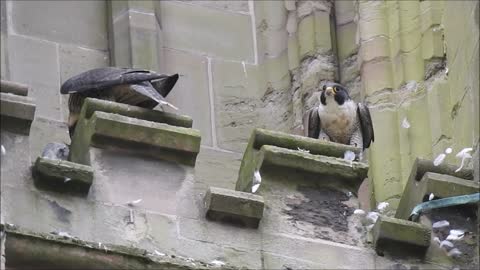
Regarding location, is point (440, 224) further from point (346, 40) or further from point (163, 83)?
point (346, 40)

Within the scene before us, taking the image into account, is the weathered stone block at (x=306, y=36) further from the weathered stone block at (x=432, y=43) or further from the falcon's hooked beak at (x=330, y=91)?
the falcon's hooked beak at (x=330, y=91)

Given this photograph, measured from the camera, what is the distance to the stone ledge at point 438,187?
48.9ft

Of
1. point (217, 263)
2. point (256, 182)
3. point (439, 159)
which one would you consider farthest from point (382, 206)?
point (217, 263)

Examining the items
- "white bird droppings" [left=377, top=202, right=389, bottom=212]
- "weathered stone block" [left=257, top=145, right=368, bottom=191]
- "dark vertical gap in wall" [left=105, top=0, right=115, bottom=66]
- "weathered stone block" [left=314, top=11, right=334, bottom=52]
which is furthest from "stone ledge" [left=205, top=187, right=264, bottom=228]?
"weathered stone block" [left=314, top=11, right=334, bottom=52]

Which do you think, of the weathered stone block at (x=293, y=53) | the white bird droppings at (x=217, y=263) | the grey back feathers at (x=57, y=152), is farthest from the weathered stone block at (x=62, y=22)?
the white bird droppings at (x=217, y=263)

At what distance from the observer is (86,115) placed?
1435 cm

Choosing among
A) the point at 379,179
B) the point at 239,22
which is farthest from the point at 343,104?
the point at 239,22

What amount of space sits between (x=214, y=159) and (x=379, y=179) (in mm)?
1127

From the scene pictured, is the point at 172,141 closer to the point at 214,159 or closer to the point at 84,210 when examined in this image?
the point at 84,210

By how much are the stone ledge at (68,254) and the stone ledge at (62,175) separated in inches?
14.7

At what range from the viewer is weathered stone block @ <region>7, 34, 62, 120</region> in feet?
59.6

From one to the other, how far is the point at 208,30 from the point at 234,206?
5102mm

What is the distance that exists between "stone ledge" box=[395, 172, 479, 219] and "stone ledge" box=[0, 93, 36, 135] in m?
2.18

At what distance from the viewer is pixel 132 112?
14.4m
